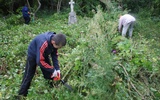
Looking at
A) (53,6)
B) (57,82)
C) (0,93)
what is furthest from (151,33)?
(53,6)

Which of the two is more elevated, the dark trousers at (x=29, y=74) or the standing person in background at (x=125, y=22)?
the standing person in background at (x=125, y=22)

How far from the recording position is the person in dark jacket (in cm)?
293

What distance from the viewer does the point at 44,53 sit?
3088 millimetres

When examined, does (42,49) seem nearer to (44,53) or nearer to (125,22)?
(44,53)

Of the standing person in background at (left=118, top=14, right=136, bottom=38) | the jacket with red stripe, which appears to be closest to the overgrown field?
the jacket with red stripe

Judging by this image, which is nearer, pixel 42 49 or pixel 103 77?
pixel 103 77

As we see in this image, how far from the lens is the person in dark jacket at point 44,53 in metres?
2.93

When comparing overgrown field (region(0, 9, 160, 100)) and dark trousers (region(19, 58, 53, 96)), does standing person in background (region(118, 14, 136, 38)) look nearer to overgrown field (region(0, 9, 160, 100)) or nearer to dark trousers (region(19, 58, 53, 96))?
overgrown field (region(0, 9, 160, 100))

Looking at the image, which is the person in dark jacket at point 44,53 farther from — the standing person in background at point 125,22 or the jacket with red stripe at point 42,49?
the standing person in background at point 125,22

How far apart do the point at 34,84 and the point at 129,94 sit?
180cm

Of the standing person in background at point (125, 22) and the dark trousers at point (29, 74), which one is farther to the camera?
the standing person in background at point (125, 22)

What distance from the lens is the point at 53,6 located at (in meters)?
15.6

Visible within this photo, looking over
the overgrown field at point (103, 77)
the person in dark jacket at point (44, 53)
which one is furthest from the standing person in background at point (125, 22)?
the person in dark jacket at point (44, 53)

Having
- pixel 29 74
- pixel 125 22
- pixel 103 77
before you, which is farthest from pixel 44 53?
pixel 125 22
